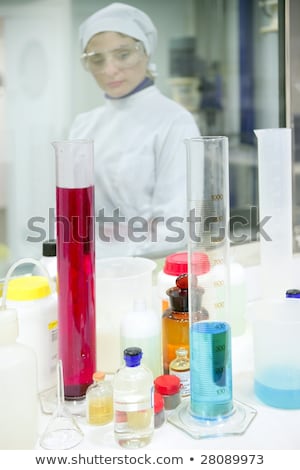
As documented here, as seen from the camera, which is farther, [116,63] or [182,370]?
[116,63]

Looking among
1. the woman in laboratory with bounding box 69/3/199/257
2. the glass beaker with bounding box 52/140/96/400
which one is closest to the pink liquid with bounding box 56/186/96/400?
the glass beaker with bounding box 52/140/96/400

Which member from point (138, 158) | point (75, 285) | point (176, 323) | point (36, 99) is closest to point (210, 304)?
point (176, 323)

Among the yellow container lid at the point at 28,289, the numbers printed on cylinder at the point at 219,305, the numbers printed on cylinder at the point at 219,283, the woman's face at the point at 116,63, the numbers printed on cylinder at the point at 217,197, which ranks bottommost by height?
the numbers printed on cylinder at the point at 219,305

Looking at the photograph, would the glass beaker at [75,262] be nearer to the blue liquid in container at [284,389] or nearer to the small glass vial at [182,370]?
the small glass vial at [182,370]

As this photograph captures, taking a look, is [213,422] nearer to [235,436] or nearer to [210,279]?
[235,436]

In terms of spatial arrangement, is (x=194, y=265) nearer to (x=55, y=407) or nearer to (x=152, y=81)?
(x=55, y=407)

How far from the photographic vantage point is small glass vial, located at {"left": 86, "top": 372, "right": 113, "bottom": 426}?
84 centimetres

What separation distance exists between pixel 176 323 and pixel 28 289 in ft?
0.85

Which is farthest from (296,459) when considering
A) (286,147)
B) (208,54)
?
(208,54)

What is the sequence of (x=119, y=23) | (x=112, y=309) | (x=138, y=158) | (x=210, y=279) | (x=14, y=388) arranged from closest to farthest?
1. (x=14, y=388)
2. (x=210, y=279)
3. (x=112, y=309)
4. (x=119, y=23)
5. (x=138, y=158)

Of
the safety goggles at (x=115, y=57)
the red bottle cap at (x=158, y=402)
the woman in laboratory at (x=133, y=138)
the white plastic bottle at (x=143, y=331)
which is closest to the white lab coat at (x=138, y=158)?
the woman in laboratory at (x=133, y=138)

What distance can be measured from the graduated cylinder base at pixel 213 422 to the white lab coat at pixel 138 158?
0.91 metres

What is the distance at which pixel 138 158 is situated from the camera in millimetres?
1783

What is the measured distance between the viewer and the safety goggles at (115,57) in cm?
168
